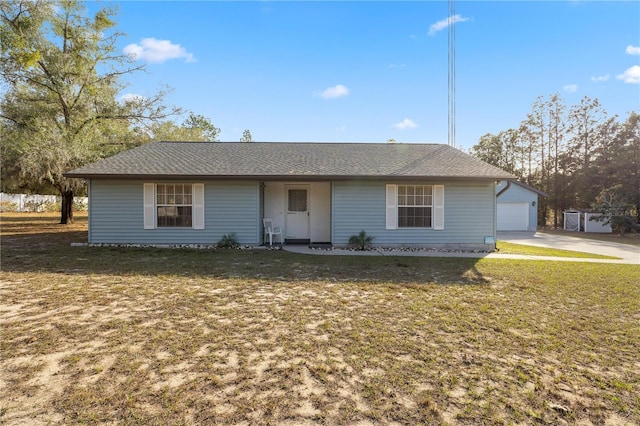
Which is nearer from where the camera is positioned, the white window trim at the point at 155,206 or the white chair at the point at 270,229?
the white window trim at the point at 155,206

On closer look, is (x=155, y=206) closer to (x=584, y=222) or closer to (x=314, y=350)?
(x=314, y=350)

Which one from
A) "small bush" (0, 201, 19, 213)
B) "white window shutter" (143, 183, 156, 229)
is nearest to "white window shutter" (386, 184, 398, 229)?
"white window shutter" (143, 183, 156, 229)

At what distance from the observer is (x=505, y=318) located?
4.18 metres

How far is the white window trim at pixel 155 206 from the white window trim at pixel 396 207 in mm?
5914

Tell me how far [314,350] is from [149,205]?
29.2ft

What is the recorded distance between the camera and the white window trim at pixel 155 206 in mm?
10062

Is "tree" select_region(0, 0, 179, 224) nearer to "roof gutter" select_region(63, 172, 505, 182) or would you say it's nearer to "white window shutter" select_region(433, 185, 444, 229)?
"roof gutter" select_region(63, 172, 505, 182)

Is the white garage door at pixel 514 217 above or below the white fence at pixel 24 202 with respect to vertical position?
below

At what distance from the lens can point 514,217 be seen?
20125mm

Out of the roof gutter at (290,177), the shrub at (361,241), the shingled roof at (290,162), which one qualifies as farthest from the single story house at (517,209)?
the shrub at (361,241)

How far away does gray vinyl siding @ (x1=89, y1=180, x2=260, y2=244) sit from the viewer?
397 inches

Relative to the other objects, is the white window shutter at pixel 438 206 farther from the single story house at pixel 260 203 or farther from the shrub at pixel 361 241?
the shrub at pixel 361 241

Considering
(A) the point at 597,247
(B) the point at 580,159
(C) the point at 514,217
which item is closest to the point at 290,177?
(A) the point at 597,247

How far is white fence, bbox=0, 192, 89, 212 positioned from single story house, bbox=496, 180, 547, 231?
33.6 m
